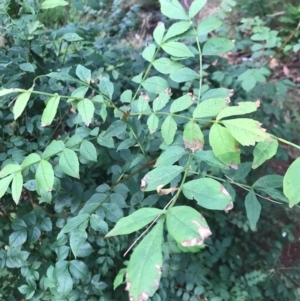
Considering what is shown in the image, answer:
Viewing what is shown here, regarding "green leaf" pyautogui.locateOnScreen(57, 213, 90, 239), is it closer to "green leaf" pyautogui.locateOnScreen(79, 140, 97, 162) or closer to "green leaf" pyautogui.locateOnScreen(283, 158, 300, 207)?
"green leaf" pyautogui.locateOnScreen(79, 140, 97, 162)

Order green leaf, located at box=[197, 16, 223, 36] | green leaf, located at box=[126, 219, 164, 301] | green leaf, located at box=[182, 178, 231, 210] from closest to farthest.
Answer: green leaf, located at box=[126, 219, 164, 301]
green leaf, located at box=[182, 178, 231, 210]
green leaf, located at box=[197, 16, 223, 36]

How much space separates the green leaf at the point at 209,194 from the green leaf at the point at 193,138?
0.38 feet

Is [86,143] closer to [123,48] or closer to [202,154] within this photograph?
[202,154]

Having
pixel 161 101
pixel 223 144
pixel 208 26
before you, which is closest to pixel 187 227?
pixel 223 144

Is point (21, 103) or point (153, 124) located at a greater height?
point (21, 103)

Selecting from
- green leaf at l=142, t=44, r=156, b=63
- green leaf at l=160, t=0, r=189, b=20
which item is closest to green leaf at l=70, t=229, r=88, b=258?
green leaf at l=142, t=44, r=156, b=63

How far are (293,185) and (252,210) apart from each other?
0.82 feet

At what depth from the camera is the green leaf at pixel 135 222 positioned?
0.63m

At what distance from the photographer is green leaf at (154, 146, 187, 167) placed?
86cm

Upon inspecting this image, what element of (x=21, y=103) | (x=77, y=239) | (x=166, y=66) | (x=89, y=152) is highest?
(x=21, y=103)

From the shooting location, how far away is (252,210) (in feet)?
3.08

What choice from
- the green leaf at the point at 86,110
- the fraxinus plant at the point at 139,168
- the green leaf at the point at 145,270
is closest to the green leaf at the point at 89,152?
the fraxinus plant at the point at 139,168

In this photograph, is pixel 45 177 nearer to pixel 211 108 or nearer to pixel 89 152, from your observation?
pixel 89 152

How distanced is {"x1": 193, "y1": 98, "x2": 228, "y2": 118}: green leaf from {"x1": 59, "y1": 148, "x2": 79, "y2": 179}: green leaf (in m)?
0.29
